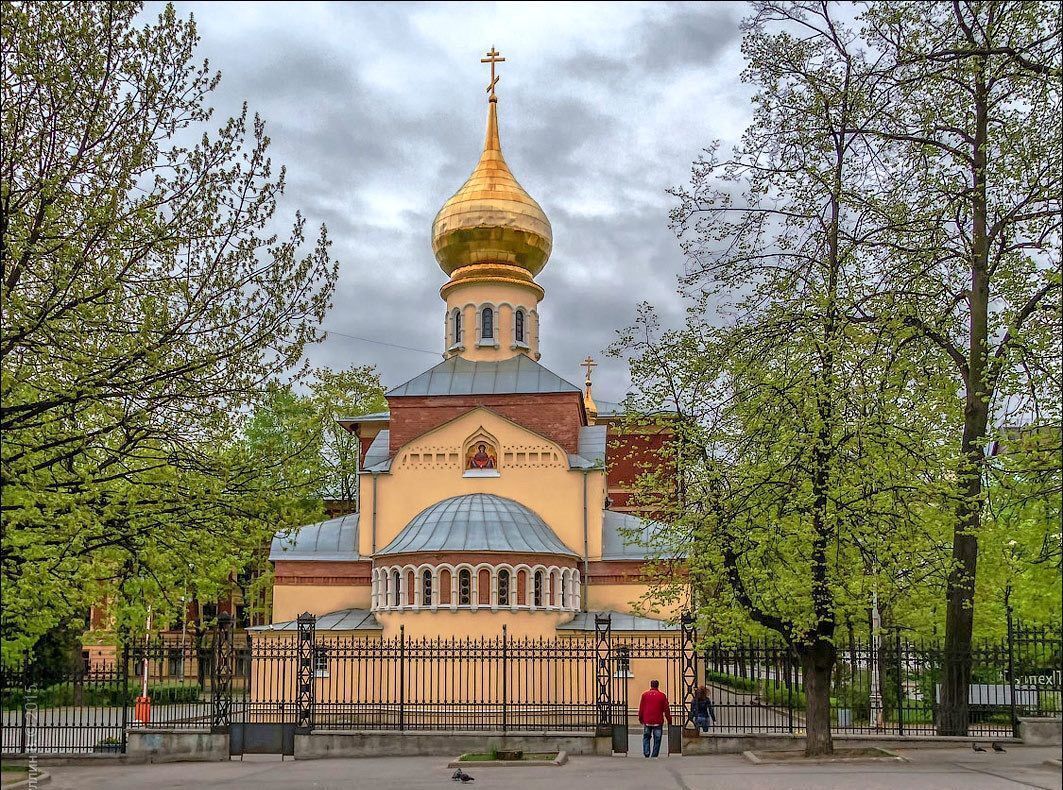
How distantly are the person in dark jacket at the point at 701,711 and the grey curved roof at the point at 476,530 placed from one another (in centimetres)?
650

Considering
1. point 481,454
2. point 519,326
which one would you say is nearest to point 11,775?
point 481,454

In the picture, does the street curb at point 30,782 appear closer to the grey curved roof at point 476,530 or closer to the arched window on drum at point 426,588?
the arched window on drum at point 426,588

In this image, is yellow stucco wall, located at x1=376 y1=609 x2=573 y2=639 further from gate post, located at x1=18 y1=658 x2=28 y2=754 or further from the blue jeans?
gate post, located at x1=18 y1=658 x2=28 y2=754

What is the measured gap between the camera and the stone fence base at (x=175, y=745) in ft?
59.3

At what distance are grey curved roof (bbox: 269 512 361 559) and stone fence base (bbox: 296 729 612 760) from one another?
1041 cm

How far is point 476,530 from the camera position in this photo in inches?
1035

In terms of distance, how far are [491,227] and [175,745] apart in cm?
1847

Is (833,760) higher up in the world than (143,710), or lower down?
higher up

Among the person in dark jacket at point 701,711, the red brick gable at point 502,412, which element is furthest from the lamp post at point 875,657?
the red brick gable at point 502,412

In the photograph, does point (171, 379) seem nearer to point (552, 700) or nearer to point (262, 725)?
point (262, 725)

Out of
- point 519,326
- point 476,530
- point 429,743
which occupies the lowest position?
point 429,743

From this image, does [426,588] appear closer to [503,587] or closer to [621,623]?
[503,587]

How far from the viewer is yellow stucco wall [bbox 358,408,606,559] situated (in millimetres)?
29203

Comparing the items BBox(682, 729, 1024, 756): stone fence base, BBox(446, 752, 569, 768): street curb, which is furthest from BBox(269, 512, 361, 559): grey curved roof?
BBox(682, 729, 1024, 756): stone fence base
